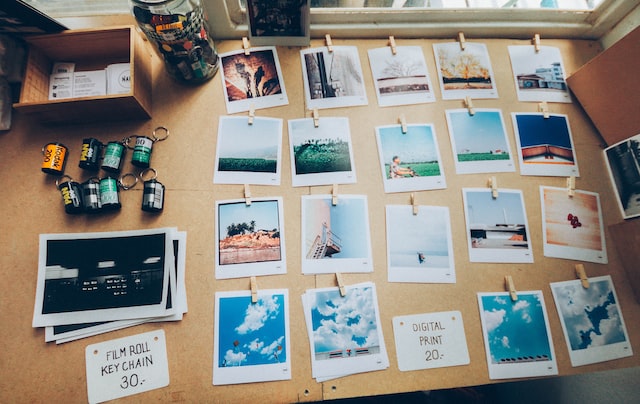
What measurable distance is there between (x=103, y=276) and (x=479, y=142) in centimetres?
125

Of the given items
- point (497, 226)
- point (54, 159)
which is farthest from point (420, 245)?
point (54, 159)

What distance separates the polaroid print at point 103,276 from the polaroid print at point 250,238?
0.15 m

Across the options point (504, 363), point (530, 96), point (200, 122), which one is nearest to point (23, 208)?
point (200, 122)

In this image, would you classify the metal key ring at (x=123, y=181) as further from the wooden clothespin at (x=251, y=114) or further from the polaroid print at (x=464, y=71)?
the polaroid print at (x=464, y=71)

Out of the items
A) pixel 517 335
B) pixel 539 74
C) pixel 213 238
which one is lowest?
pixel 517 335

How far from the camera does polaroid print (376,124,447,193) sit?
1.02 m

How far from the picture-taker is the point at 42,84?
3.19ft

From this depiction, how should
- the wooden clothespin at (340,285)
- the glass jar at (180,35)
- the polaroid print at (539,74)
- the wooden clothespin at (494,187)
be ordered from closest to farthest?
the glass jar at (180,35) < the wooden clothespin at (340,285) < the wooden clothespin at (494,187) < the polaroid print at (539,74)

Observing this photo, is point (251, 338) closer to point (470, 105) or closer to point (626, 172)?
point (470, 105)

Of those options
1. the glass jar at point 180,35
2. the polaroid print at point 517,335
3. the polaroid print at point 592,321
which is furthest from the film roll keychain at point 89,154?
the polaroid print at point 592,321

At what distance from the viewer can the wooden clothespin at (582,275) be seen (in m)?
0.98

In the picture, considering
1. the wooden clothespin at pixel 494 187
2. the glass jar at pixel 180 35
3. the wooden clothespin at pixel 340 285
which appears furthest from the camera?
the wooden clothespin at pixel 494 187

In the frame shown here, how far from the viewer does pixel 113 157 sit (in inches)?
37.1

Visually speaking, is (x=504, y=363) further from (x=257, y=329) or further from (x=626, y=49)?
(x=626, y=49)
